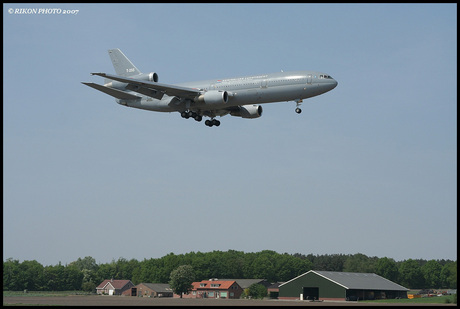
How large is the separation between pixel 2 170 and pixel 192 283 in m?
78.2

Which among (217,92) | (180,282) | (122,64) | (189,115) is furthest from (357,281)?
(122,64)

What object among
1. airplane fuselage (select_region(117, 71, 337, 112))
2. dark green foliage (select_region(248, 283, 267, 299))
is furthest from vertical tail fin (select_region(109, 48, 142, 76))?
dark green foliage (select_region(248, 283, 267, 299))

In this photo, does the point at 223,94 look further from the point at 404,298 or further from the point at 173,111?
the point at 404,298

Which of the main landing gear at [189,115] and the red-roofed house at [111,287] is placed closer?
the main landing gear at [189,115]

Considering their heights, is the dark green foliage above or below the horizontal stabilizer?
below

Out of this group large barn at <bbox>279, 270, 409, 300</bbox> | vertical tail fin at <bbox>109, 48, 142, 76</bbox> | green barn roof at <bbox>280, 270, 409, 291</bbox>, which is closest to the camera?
vertical tail fin at <bbox>109, 48, 142, 76</bbox>

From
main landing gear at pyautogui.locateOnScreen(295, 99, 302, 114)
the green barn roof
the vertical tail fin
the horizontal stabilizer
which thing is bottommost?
the green barn roof

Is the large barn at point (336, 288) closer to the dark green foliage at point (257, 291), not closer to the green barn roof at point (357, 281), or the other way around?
the green barn roof at point (357, 281)

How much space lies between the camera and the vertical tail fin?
77.1m

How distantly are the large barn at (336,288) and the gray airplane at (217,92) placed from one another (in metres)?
35.1

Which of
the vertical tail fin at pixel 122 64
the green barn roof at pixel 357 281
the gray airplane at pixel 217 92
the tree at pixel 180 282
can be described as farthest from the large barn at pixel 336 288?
the vertical tail fin at pixel 122 64

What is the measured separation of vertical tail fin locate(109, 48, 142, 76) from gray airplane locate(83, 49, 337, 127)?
59.7 inches

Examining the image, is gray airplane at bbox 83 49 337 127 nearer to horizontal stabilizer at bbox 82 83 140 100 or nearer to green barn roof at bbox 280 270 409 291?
horizontal stabilizer at bbox 82 83 140 100

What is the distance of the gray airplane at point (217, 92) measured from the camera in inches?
2388
